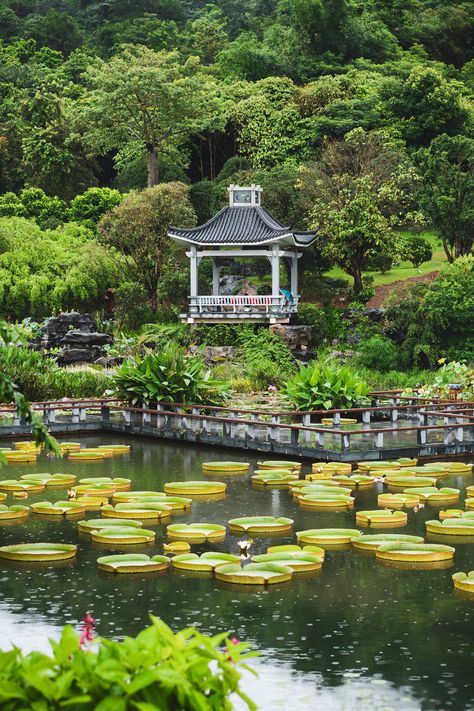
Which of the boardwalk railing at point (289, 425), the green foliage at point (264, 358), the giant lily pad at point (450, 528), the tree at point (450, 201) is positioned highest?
the tree at point (450, 201)

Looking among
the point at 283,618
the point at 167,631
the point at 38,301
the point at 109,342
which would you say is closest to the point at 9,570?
the point at 283,618

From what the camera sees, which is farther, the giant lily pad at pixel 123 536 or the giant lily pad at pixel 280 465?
the giant lily pad at pixel 280 465

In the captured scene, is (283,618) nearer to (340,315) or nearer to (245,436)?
(245,436)

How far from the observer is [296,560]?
11555 millimetres

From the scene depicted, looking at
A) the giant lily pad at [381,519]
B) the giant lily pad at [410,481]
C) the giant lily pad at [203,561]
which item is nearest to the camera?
the giant lily pad at [203,561]

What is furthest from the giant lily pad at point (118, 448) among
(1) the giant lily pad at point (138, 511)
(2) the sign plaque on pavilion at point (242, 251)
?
(2) the sign plaque on pavilion at point (242, 251)

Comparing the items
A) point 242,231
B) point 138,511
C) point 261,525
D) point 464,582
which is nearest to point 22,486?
point 138,511

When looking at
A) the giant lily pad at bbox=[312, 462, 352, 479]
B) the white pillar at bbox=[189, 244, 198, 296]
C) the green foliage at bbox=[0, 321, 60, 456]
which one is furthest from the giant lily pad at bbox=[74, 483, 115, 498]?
the white pillar at bbox=[189, 244, 198, 296]

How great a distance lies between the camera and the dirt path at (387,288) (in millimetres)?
36444

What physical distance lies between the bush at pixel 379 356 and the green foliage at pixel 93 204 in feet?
54.8

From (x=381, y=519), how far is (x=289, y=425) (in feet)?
15.8

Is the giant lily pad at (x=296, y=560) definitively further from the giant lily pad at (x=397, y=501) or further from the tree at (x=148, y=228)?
the tree at (x=148, y=228)

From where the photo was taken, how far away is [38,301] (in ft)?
122

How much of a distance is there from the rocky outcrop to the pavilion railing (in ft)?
8.70
